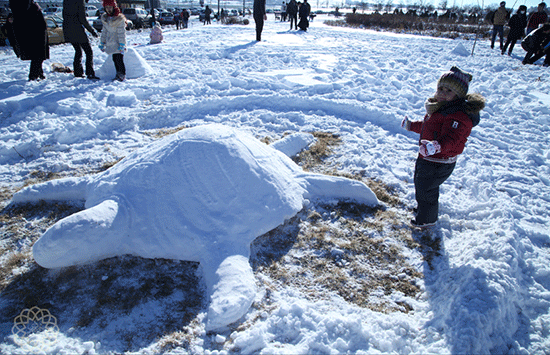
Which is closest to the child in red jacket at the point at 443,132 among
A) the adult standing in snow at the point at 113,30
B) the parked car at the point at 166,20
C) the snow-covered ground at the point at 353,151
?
the snow-covered ground at the point at 353,151

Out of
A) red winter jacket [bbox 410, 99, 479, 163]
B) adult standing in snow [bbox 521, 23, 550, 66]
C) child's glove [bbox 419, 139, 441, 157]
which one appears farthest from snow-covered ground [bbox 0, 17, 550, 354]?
child's glove [bbox 419, 139, 441, 157]

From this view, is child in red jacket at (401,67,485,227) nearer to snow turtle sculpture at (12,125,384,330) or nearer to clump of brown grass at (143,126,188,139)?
snow turtle sculpture at (12,125,384,330)

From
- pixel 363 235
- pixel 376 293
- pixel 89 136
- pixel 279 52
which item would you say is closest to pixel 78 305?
pixel 376 293

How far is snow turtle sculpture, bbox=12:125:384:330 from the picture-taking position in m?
2.05

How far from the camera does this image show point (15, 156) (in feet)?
11.8

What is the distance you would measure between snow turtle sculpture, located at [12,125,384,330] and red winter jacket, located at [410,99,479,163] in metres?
1.27

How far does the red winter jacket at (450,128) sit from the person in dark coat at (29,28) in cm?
692

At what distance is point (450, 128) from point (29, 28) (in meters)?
7.20

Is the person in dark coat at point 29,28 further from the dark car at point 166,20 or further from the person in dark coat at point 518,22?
the dark car at point 166,20

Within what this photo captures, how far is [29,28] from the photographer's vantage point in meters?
5.59

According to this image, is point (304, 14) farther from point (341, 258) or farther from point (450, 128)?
point (341, 258)

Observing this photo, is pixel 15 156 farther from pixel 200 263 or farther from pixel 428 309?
pixel 428 309

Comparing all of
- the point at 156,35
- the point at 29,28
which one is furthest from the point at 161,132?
the point at 156,35

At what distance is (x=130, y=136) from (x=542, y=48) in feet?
36.7
